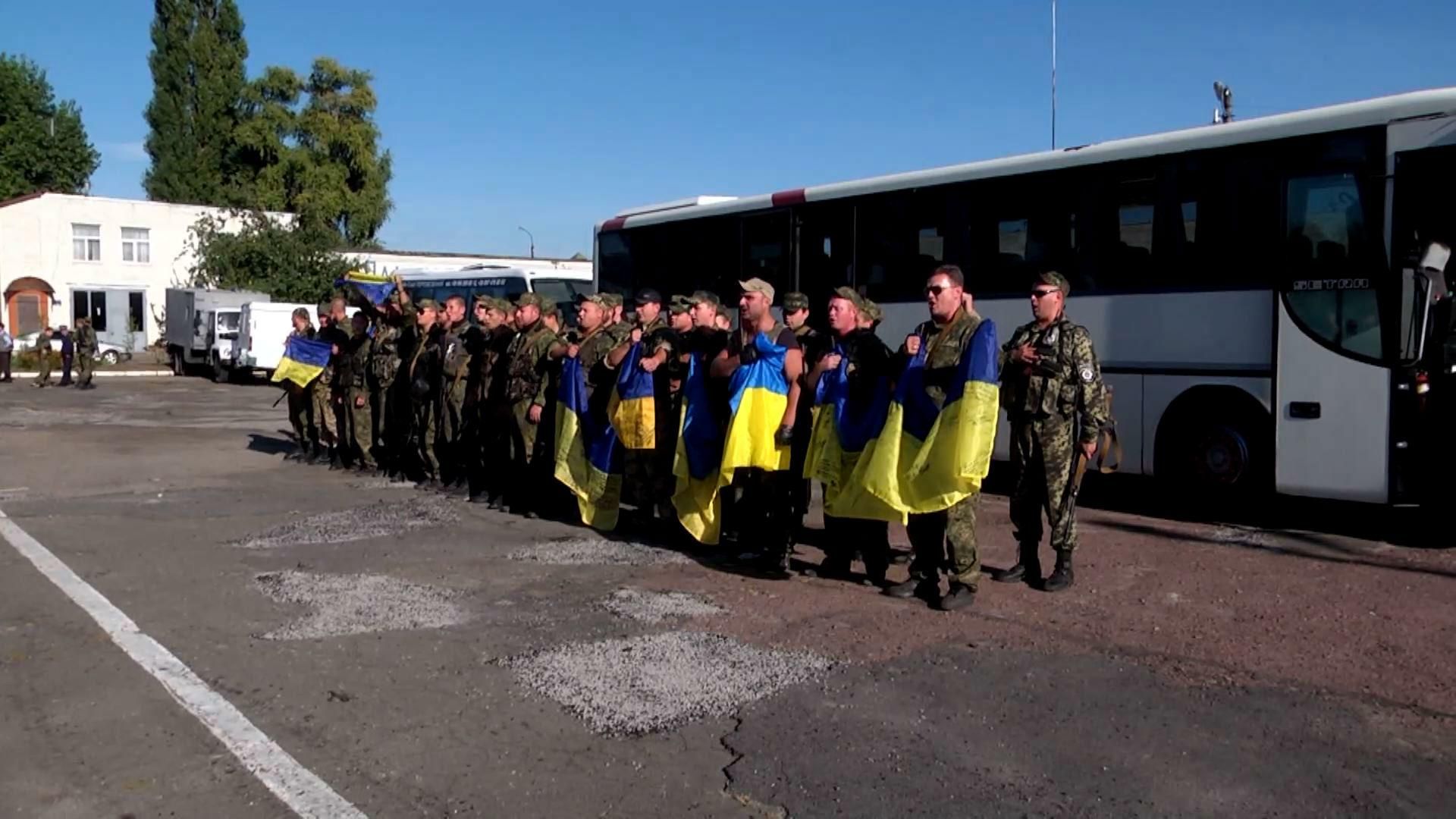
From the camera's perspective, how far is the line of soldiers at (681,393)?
7066mm

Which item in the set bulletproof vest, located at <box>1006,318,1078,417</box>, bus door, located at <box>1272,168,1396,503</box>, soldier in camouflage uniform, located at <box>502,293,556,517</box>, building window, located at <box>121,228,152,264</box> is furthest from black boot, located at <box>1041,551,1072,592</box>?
building window, located at <box>121,228,152,264</box>

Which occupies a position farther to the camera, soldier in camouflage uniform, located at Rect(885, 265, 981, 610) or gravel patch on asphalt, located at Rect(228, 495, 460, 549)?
gravel patch on asphalt, located at Rect(228, 495, 460, 549)

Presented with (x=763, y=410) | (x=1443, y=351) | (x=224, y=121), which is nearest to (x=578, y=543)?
(x=763, y=410)

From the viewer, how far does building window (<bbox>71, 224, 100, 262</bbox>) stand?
151 ft

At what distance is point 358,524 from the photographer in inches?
387

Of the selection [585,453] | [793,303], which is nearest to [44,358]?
[585,453]

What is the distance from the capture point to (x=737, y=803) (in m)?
4.21

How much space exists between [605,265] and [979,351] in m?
11.3

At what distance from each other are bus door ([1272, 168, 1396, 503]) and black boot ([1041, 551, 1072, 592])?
2915mm

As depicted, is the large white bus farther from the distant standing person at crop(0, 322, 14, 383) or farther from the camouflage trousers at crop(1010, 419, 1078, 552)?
the distant standing person at crop(0, 322, 14, 383)

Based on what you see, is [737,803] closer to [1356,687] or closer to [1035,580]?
[1356,687]

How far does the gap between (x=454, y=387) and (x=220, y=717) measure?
20.7 feet

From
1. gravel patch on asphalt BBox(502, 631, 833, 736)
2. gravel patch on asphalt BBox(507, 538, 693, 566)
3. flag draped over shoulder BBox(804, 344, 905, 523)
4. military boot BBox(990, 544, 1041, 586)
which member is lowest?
gravel patch on asphalt BBox(502, 631, 833, 736)

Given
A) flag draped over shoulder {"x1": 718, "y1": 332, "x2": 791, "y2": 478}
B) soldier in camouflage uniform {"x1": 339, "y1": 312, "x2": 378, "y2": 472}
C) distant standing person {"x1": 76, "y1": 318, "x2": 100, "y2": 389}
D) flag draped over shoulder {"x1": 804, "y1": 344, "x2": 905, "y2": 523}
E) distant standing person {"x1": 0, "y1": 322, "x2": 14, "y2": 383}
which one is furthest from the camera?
distant standing person {"x1": 0, "y1": 322, "x2": 14, "y2": 383}
